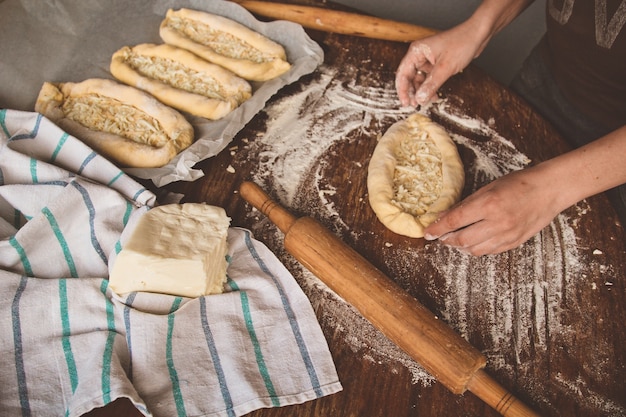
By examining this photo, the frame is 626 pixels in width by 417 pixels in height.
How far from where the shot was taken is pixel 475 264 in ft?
4.86

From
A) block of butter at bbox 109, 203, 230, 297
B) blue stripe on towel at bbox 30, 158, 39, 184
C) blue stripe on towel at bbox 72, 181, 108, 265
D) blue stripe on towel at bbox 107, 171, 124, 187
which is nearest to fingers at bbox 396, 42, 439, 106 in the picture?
block of butter at bbox 109, 203, 230, 297

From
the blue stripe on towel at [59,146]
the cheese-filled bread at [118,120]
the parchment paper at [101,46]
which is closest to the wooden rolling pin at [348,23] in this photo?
the parchment paper at [101,46]

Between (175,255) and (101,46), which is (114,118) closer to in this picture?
(101,46)

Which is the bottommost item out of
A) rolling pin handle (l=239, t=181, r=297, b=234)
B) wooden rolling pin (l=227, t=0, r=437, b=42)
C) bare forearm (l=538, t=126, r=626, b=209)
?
rolling pin handle (l=239, t=181, r=297, b=234)

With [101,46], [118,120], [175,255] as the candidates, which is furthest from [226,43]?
[175,255]

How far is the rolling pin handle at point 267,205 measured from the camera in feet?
4.68

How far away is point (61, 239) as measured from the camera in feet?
4.36

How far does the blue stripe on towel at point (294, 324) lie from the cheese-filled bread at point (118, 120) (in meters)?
0.47

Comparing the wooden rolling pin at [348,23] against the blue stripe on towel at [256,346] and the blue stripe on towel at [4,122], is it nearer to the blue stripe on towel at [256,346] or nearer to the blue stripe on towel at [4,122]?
the blue stripe on towel at [4,122]

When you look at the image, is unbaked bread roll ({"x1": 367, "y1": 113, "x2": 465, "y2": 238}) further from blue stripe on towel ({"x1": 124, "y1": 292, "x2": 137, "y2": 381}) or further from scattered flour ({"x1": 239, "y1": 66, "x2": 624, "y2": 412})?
blue stripe on towel ({"x1": 124, "y1": 292, "x2": 137, "y2": 381})

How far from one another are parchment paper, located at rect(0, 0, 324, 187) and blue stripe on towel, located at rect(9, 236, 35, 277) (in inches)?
16.8

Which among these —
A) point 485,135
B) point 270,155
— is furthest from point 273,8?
point 485,135

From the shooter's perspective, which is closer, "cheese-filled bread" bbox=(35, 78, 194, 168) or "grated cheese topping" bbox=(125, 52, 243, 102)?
"cheese-filled bread" bbox=(35, 78, 194, 168)

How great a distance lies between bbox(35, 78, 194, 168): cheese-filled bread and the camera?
1642 mm
